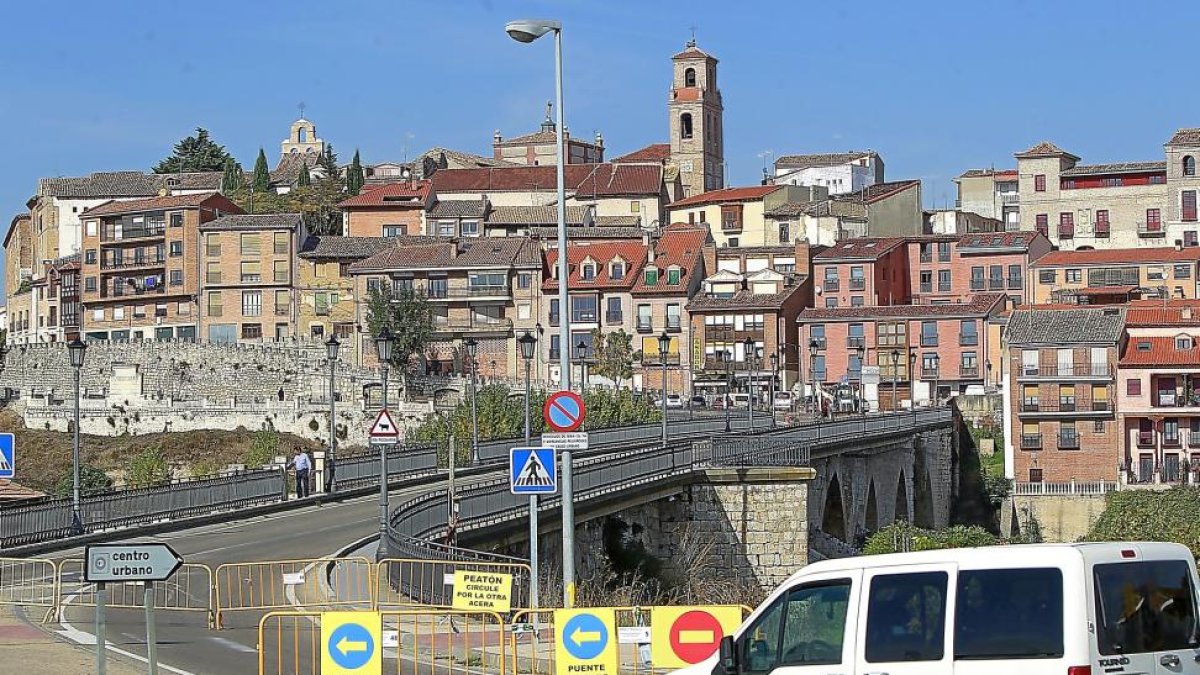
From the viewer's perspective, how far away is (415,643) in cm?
1953

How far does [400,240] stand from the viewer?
363 ft

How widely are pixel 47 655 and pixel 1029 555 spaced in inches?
492

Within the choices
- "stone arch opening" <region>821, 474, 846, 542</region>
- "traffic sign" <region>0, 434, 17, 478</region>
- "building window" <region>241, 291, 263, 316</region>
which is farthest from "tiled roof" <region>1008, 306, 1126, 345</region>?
"traffic sign" <region>0, 434, 17, 478</region>

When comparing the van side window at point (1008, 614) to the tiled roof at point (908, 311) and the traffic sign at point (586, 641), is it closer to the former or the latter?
the traffic sign at point (586, 641)

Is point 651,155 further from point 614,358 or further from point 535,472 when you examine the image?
point 535,472

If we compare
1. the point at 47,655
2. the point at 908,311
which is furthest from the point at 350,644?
the point at 908,311

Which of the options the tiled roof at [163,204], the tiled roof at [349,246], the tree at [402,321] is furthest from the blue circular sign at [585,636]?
the tiled roof at [163,204]

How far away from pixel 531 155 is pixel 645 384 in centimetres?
5335

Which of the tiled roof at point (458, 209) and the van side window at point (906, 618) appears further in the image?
the tiled roof at point (458, 209)

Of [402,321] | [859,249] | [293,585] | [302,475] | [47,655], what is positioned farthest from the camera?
[859,249]

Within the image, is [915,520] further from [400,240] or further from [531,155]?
[531,155]

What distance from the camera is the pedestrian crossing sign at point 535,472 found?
2112 centimetres

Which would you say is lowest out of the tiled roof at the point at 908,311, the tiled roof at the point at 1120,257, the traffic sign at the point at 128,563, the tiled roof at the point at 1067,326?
the traffic sign at the point at 128,563

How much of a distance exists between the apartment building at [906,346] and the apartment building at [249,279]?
3179 centimetres
